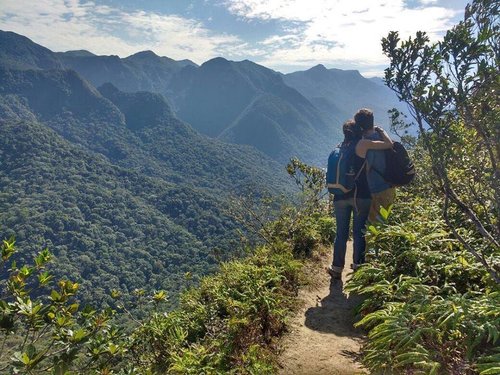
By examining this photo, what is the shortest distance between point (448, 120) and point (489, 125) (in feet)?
0.96

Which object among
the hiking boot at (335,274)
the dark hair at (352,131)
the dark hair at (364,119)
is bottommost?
the hiking boot at (335,274)

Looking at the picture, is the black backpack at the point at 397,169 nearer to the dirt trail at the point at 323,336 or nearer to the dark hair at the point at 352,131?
the dark hair at the point at 352,131

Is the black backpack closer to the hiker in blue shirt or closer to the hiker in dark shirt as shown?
the hiker in dark shirt

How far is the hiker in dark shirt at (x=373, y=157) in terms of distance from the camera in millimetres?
4918

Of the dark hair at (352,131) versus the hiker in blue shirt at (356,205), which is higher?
the dark hair at (352,131)

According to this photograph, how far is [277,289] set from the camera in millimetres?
4961

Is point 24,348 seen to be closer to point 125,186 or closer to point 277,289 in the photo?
point 277,289

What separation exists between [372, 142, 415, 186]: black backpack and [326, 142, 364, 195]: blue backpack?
11.9 inches

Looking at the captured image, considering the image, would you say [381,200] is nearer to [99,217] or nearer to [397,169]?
[397,169]

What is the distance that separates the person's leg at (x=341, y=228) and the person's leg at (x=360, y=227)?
116 millimetres

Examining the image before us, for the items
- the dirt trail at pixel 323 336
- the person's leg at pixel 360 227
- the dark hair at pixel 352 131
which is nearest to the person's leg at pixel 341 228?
the person's leg at pixel 360 227

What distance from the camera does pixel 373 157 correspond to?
495cm

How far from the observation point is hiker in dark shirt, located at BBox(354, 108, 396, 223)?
492 cm

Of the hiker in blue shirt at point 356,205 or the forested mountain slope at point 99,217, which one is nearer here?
the hiker in blue shirt at point 356,205
